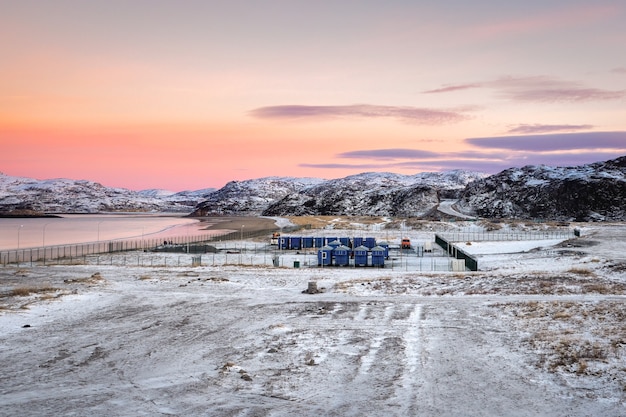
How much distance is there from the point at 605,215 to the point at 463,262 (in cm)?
15568

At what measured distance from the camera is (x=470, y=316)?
1123 inches

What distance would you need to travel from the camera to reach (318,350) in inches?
854

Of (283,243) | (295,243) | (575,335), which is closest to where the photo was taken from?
(575,335)

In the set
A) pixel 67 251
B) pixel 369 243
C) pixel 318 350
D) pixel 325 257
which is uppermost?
pixel 318 350

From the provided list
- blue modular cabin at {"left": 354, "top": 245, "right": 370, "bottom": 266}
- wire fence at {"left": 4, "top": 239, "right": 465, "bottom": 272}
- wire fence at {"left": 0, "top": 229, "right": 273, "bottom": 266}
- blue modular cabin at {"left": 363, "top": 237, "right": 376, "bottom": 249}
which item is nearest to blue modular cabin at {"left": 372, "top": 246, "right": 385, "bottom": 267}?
wire fence at {"left": 4, "top": 239, "right": 465, "bottom": 272}

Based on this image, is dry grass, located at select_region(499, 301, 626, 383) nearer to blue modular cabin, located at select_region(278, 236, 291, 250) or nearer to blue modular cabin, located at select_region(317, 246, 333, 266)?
blue modular cabin, located at select_region(317, 246, 333, 266)

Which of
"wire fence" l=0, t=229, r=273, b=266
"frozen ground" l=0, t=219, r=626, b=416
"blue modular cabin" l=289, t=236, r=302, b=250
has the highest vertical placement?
"frozen ground" l=0, t=219, r=626, b=416

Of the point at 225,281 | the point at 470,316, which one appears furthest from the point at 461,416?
the point at 225,281

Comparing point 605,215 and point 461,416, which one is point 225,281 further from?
Result: point 605,215

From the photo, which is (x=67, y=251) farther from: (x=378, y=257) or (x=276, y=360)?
(x=276, y=360)

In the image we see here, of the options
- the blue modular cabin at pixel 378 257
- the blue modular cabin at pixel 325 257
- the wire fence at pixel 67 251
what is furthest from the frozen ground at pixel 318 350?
the wire fence at pixel 67 251

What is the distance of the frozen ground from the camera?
618 inches

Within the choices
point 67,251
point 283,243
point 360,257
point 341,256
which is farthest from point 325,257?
point 67,251

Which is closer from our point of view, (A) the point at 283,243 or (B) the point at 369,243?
(B) the point at 369,243
